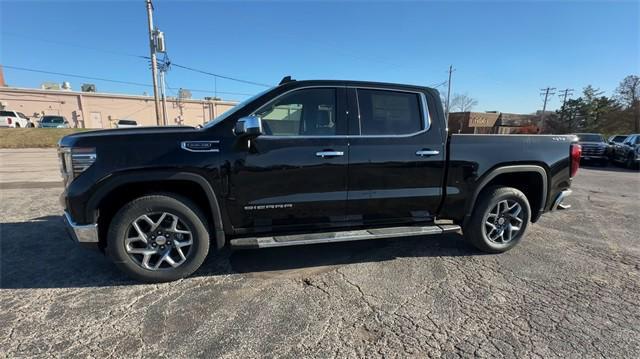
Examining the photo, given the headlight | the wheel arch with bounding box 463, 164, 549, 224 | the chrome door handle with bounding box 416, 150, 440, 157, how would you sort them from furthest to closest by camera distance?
1. the wheel arch with bounding box 463, 164, 549, 224
2. the chrome door handle with bounding box 416, 150, 440, 157
3. the headlight

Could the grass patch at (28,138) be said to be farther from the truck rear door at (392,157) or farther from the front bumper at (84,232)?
the truck rear door at (392,157)

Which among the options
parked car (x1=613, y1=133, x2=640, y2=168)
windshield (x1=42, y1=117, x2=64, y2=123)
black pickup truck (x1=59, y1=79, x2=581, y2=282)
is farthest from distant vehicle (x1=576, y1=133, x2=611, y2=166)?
windshield (x1=42, y1=117, x2=64, y2=123)

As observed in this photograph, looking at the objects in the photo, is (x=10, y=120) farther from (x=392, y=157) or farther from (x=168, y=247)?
(x=392, y=157)

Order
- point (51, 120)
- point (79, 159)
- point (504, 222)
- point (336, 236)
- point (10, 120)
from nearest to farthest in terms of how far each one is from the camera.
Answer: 1. point (79, 159)
2. point (336, 236)
3. point (504, 222)
4. point (10, 120)
5. point (51, 120)

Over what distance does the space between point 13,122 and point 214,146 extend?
129ft

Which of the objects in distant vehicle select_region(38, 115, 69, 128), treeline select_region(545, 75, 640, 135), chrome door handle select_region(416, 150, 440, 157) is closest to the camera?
chrome door handle select_region(416, 150, 440, 157)

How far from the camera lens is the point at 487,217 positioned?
400cm

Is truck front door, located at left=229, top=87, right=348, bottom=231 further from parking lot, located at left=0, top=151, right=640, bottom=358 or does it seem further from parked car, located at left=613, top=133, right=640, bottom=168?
parked car, located at left=613, top=133, right=640, bottom=168

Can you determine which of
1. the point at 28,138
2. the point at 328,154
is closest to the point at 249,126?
the point at 328,154

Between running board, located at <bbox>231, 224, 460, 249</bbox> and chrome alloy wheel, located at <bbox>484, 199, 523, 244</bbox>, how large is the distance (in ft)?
1.62

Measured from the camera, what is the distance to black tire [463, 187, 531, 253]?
156 inches

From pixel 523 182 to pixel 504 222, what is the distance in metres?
0.66

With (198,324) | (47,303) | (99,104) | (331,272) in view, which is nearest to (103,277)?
(47,303)

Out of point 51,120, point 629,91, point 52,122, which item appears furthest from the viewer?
point 629,91
